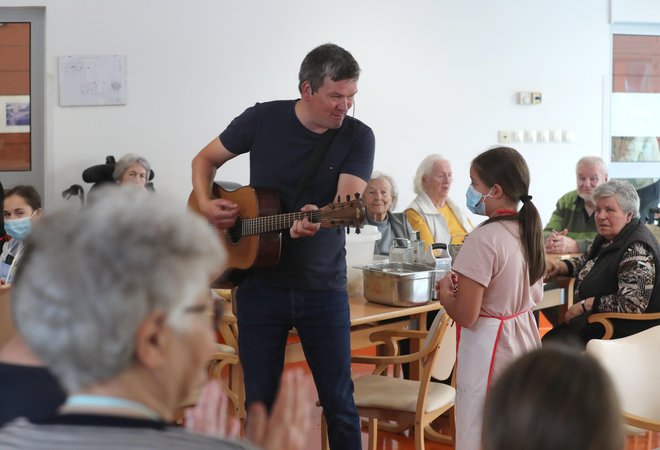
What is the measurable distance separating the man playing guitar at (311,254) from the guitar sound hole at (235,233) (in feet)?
0.71

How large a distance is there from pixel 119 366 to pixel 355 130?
6.44 ft

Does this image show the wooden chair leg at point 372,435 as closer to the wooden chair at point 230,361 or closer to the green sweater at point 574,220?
the wooden chair at point 230,361

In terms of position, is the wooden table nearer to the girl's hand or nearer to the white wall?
the girl's hand

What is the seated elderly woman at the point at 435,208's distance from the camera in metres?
5.92

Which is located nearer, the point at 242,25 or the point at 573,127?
the point at 242,25

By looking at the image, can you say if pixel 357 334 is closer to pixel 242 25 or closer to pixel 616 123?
pixel 242 25

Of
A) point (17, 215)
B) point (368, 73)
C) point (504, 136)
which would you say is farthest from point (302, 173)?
point (504, 136)

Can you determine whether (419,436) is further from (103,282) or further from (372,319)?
(103,282)

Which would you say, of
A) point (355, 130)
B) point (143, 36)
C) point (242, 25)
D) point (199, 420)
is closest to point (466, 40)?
point (242, 25)

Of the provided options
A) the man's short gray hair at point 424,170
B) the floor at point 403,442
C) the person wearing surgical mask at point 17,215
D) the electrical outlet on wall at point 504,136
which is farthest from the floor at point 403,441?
the electrical outlet on wall at point 504,136

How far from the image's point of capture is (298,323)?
288 cm

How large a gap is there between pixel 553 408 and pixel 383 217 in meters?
4.67

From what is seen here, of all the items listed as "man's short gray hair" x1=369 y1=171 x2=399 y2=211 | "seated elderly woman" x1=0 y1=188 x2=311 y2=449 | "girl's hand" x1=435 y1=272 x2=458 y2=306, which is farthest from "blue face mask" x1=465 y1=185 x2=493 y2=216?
"man's short gray hair" x1=369 y1=171 x2=399 y2=211

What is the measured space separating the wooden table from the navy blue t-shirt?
36.0 inches
